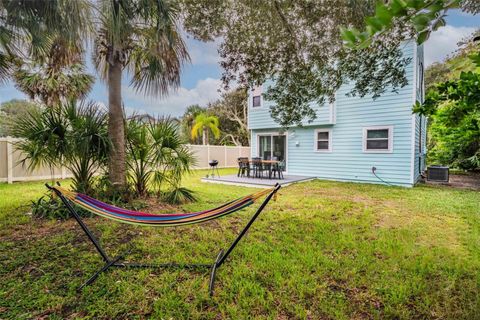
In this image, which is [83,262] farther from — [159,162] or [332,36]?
[332,36]

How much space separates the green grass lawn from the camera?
206 centimetres

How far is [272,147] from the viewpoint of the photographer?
11.3 metres

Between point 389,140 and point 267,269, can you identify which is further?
point 389,140

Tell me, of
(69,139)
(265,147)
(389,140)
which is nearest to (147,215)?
(69,139)

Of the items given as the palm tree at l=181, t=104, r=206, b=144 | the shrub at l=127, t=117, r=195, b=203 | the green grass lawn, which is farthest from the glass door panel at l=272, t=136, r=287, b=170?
the palm tree at l=181, t=104, r=206, b=144

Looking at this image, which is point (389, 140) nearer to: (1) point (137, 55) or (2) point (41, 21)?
(1) point (137, 55)

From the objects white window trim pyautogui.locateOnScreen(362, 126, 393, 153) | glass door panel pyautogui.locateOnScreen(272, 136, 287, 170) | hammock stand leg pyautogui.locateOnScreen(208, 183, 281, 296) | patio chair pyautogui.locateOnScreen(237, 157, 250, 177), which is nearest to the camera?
hammock stand leg pyautogui.locateOnScreen(208, 183, 281, 296)

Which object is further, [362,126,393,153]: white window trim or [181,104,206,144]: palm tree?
[181,104,206,144]: palm tree

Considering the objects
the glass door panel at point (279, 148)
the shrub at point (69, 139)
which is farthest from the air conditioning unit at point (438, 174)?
the shrub at point (69, 139)

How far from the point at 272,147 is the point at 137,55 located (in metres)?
7.27

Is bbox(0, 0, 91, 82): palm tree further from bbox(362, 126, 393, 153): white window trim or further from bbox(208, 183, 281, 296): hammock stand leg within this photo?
bbox(362, 126, 393, 153): white window trim

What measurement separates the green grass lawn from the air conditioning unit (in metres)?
4.74

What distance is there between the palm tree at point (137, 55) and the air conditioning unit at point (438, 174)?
30.5 feet

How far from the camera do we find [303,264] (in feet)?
9.11
